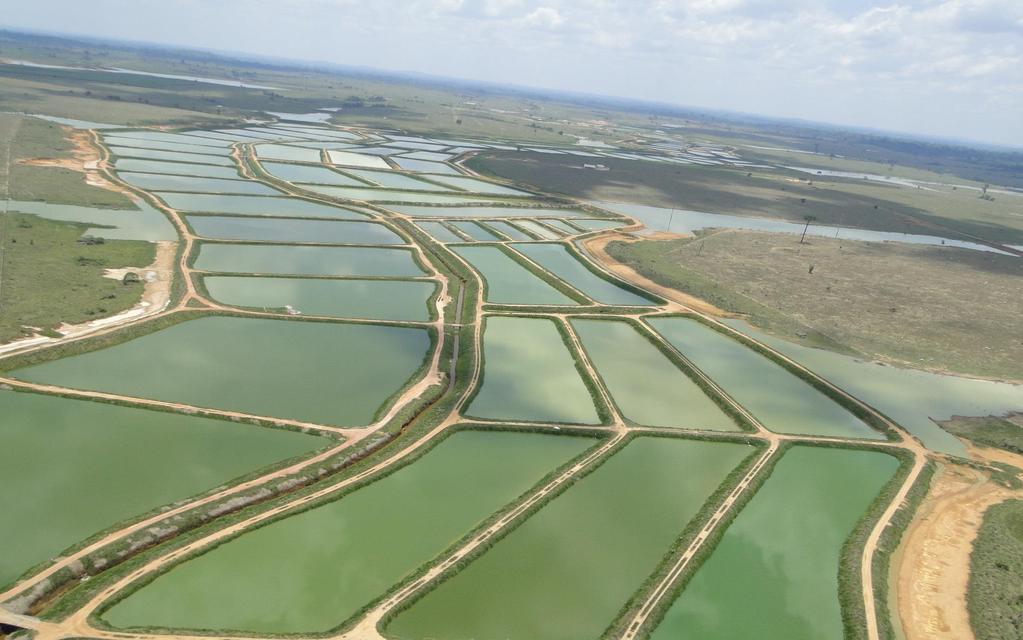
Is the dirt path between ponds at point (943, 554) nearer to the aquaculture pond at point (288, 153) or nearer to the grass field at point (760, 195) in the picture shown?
the grass field at point (760, 195)

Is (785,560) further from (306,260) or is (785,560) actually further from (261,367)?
(306,260)

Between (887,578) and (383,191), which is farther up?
(383,191)

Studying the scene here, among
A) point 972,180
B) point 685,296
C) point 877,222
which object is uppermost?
point 972,180

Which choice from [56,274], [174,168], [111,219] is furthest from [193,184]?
[56,274]

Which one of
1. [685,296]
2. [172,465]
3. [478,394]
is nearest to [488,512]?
[478,394]

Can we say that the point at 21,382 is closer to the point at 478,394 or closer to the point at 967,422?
the point at 478,394

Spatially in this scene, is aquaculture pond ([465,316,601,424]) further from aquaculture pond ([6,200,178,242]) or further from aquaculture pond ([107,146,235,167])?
aquaculture pond ([107,146,235,167])

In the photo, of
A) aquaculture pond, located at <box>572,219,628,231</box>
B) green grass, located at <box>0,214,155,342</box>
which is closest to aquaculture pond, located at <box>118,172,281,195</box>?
green grass, located at <box>0,214,155,342</box>
